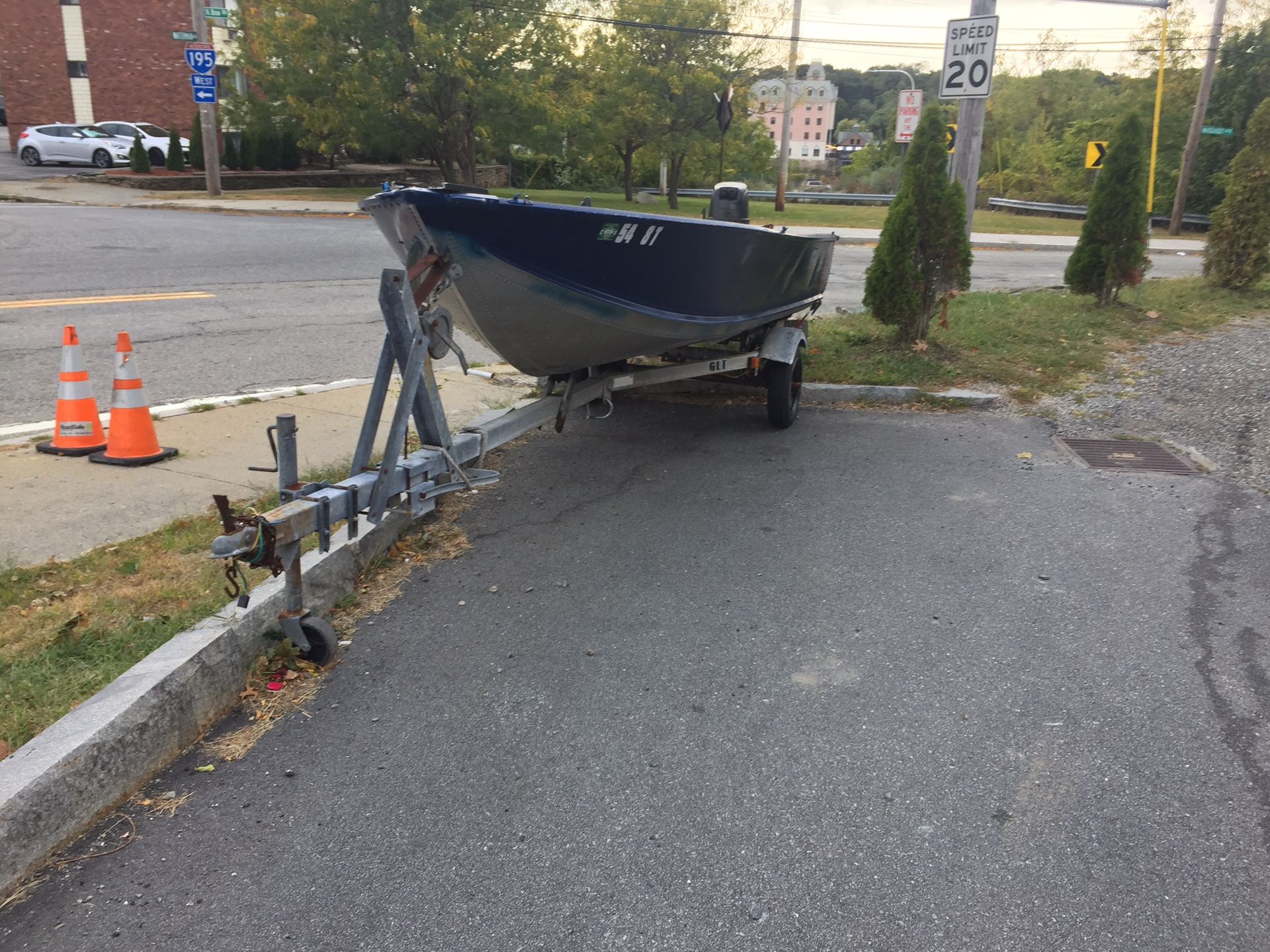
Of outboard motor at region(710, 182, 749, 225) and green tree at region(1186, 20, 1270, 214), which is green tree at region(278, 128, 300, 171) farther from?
green tree at region(1186, 20, 1270, 214)

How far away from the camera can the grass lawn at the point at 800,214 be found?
26562 millimetres

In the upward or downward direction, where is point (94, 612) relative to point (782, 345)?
downward

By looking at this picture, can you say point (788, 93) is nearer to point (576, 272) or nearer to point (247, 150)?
point (247, 150)

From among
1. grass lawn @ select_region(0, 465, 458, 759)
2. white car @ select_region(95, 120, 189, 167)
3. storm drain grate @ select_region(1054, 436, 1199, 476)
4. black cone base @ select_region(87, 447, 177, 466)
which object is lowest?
storm drain grate @ select_region(1054, 436, 1199, 476)

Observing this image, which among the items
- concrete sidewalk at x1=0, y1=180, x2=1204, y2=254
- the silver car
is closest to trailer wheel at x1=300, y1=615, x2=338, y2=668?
concrete sidewalk at x1=0, y1=180, x2=1204, y2=254

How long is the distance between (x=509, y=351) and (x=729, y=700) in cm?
233

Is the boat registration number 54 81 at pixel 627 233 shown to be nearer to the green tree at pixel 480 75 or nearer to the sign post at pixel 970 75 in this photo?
the sign post at pixel 970 75

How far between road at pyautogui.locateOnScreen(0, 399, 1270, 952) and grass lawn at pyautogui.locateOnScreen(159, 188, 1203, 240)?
19.9 m

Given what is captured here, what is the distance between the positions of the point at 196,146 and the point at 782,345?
93.4ft

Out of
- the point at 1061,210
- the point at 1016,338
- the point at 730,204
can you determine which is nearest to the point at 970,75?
the point at 1016,338

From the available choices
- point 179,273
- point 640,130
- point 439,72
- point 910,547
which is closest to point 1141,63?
point 640,130

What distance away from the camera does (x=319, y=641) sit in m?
3.63

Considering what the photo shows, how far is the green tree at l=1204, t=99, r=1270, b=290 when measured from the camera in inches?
509

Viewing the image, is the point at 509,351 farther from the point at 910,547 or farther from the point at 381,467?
the point at 910,547
